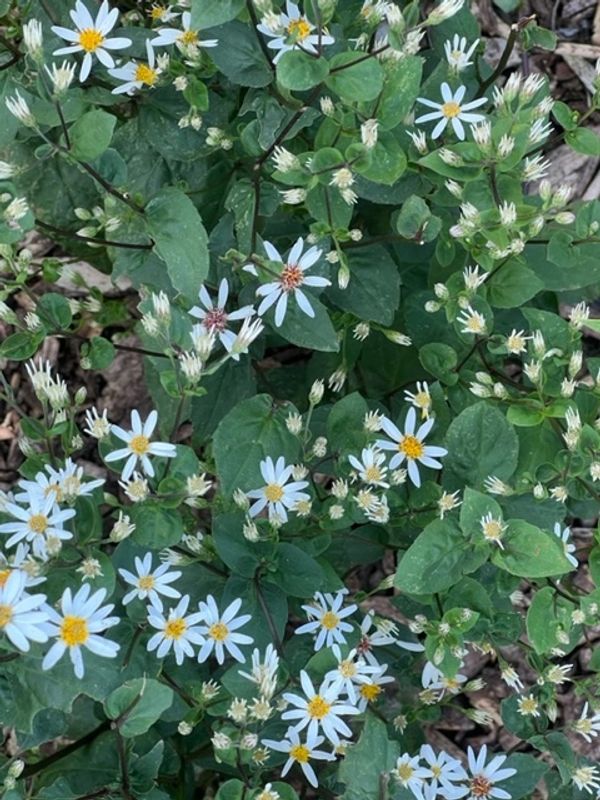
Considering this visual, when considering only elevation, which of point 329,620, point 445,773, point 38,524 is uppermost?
point 38,524

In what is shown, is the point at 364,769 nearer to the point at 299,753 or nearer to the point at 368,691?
the point at 299,753

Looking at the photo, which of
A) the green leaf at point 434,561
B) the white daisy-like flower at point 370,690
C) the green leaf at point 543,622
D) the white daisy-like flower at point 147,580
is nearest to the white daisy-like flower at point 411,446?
the green leaf at point 434,561

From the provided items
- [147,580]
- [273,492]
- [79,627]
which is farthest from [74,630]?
[273,492]

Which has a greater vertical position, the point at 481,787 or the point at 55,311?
the point at 55,311

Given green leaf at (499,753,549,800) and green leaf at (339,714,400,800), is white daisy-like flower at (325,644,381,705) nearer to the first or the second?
green leaf at (339,714,400,800)

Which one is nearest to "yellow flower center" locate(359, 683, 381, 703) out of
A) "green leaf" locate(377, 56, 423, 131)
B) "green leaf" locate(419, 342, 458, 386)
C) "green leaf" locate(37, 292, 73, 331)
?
"green leaf" locate(419, 342, 458, 386)

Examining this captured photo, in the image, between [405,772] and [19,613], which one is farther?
[405,772]

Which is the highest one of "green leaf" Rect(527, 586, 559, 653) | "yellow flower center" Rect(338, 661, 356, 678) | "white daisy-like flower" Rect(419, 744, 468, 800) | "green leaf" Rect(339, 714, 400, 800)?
"yellow flower center" Rect(338, 661, 356, 678)

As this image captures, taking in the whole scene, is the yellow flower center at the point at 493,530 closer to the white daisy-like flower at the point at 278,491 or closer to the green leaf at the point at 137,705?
the white daisy-like flower at the point at 278,491
